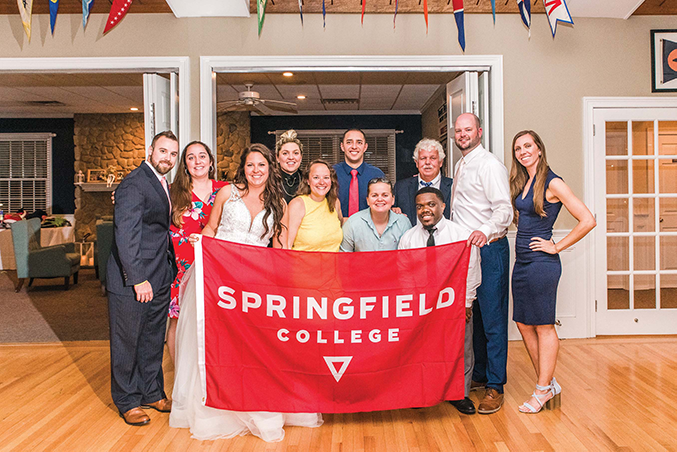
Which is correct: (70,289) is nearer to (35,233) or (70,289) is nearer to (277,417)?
(35,233)

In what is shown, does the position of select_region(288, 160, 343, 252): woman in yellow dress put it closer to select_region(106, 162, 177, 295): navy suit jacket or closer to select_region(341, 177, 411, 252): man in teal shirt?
select_region(341, 177, 411, 252): man in teal shirt

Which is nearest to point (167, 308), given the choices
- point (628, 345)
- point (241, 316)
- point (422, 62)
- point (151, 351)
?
point (151, 351)

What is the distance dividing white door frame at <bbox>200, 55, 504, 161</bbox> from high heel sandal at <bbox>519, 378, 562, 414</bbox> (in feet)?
6.26

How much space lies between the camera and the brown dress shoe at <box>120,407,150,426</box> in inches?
94.4

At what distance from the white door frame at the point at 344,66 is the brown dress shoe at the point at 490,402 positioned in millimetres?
1963

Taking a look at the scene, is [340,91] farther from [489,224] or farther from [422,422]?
[422,422]

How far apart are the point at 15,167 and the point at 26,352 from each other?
700 centimetres

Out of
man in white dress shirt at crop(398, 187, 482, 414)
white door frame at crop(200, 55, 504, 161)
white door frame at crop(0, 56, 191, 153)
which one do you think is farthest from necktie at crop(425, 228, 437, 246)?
white door frame at crop(0, 56, 191, 153)

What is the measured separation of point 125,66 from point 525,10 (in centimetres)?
324

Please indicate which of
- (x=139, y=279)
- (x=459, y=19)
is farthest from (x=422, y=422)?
(x=459, y=19)

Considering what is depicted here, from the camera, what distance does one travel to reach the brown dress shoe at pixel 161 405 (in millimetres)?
2553

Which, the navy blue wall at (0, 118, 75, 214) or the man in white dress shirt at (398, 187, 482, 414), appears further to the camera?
the navy blue wall at (0, 118, 75, 214)

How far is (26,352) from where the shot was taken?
147 inches

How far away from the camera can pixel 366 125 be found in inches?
352
